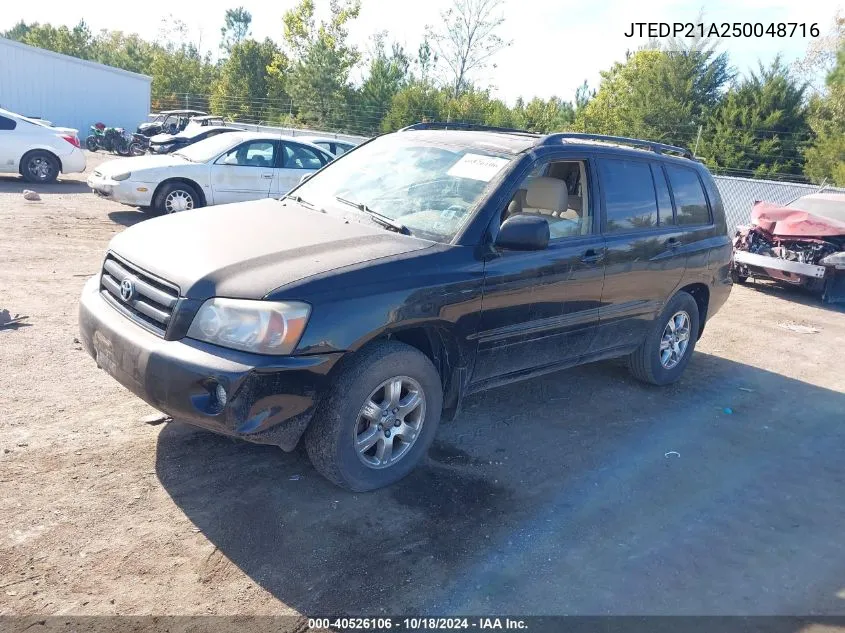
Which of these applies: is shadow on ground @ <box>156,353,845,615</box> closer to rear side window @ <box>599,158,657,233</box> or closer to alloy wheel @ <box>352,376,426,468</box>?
alloy wheel @ <box>352,376,426,468</box>

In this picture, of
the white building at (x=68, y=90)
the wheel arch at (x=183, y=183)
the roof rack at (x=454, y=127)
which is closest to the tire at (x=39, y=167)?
the wheel arch at (x=183, y=183)

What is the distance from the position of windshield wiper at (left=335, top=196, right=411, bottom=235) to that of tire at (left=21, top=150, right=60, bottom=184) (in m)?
12.6

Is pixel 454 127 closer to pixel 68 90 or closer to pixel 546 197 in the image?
pixel 546 197

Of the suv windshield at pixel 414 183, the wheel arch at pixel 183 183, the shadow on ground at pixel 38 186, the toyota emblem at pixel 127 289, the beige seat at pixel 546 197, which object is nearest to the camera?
the toyota emblem at pixel 127 289

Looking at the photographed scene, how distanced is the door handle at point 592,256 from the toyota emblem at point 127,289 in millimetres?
2797

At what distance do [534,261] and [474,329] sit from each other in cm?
64

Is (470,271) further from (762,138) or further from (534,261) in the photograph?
(762,138)

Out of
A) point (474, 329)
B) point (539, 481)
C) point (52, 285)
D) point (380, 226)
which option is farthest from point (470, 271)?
point (52, 285)

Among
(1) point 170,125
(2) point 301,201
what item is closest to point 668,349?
(2) point 301,201

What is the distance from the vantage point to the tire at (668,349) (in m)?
5.93

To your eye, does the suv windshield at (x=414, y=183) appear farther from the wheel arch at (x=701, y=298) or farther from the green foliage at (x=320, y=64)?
the green foliage at (x=320, y=64)

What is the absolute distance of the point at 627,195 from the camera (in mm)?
5332

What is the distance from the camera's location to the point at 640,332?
5.73 metres

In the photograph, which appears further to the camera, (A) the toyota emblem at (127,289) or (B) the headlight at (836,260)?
(B) the headlight at (836,260)
